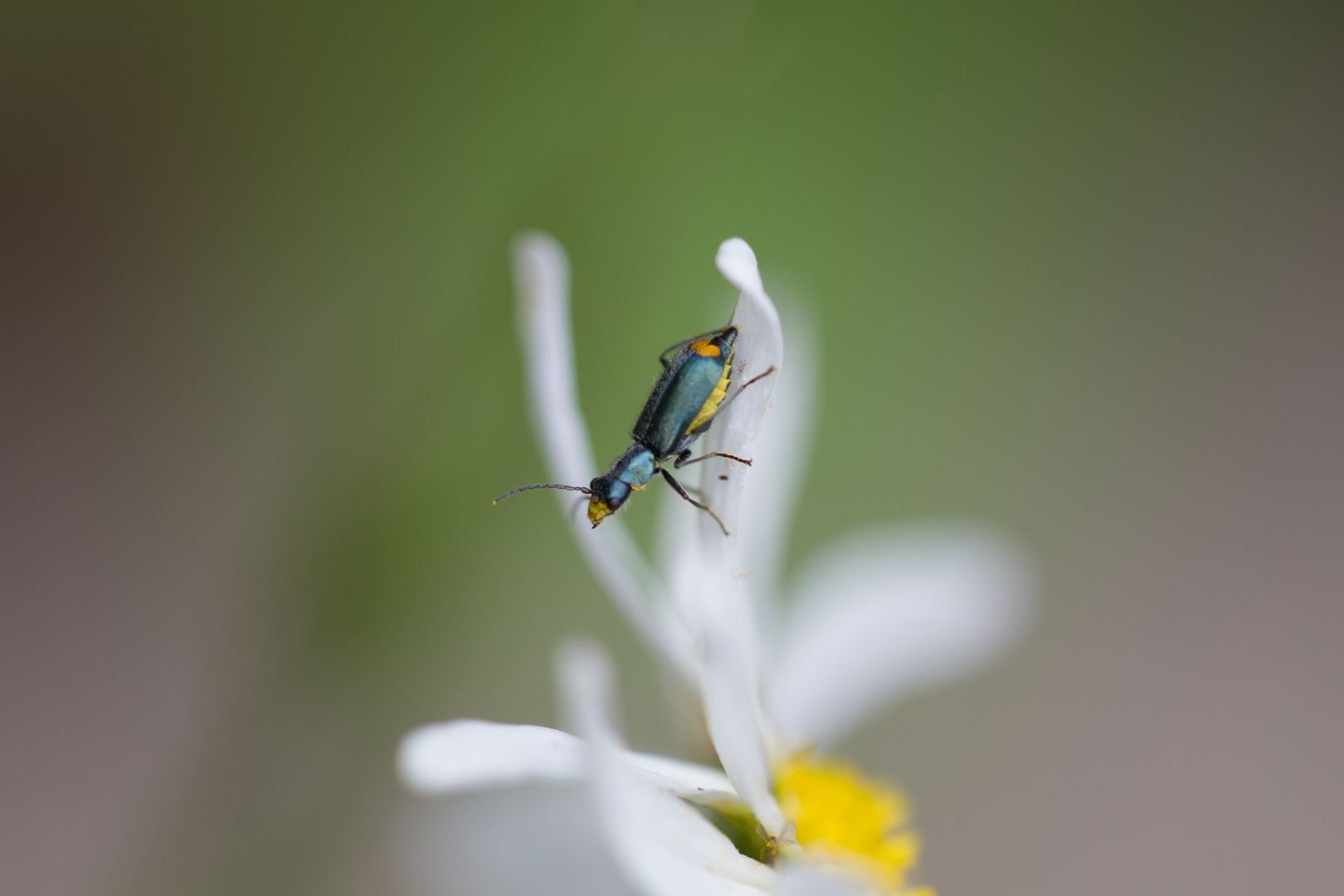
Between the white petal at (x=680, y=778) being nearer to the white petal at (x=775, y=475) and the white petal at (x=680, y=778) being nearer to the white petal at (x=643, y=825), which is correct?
the white petal at (x=643, y=825)

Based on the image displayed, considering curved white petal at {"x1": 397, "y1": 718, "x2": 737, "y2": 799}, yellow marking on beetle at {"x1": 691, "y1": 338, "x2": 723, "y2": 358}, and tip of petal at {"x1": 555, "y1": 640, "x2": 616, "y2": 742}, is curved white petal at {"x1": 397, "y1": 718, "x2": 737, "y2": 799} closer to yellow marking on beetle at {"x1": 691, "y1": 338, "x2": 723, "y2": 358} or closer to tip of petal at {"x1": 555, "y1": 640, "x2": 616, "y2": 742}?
tip of petal at {"x1": 555, "y1": 640, "x2": 616, "y2": 742}

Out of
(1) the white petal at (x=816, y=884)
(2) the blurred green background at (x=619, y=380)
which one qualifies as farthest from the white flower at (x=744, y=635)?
(2) the blurred green background at (x=619, y=380)

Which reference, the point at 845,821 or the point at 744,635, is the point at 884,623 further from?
the point at 744,635

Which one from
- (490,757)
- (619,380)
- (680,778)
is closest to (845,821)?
(680,778)

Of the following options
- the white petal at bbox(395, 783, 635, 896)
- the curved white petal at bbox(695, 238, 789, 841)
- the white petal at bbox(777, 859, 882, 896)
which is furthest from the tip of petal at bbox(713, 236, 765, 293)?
the white petal at bbox(395, 783, 635, 896)

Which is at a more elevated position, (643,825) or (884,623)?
(884,623)

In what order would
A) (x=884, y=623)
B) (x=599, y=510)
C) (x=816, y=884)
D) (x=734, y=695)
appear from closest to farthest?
(x=816, y=884), (x=734, y=695), (x=599, y=510), (x=884, y=623)
